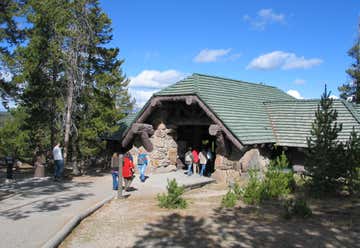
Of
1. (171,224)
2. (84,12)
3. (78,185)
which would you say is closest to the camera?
(171,224)

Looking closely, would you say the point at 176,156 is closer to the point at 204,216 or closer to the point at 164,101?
the point at 164,101

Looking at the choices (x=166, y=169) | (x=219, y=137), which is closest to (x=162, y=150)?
(x=166, y=169)

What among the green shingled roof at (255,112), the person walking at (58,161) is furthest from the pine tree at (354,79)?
the person walking at (58,161)

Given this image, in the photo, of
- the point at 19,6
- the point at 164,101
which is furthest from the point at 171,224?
the point at 19,6

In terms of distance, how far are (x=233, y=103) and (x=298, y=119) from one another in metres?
3.34

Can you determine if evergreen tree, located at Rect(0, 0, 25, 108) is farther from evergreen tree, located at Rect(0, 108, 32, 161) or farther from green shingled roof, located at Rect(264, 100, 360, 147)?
green shingled roof, located at Rect(264, 100, 360, 147)

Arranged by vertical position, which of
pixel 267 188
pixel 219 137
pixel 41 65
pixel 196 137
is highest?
pixel 41 65

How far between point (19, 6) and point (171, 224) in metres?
11.7

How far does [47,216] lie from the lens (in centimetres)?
895

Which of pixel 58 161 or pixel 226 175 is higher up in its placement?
pixel 58 161

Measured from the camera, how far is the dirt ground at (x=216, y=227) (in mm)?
7348

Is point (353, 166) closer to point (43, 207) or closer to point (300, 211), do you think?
point (300, 211)

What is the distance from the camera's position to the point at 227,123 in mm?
15602

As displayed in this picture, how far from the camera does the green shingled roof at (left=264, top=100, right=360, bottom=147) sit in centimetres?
1641
